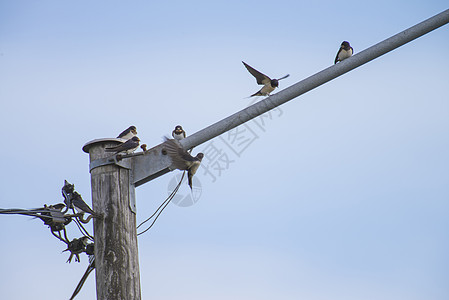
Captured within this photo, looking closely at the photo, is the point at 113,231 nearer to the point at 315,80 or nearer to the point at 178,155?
the point at 178,155

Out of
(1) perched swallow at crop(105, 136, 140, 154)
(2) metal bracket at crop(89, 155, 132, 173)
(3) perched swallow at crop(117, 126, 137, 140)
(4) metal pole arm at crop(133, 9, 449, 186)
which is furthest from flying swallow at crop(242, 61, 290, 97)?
(2) metal bracket at crop(89, 155, 132, 173)

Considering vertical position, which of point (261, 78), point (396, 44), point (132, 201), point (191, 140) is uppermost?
point (261, 78)

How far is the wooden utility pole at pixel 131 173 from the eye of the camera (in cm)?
376

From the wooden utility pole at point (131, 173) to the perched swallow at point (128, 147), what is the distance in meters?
0.06

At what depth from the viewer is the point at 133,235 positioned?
3.86m

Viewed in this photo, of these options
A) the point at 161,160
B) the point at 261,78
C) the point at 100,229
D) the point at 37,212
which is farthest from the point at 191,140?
the point at 261,78

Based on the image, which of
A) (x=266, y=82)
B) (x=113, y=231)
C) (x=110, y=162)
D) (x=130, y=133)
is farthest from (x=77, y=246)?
(x=266, y=82)

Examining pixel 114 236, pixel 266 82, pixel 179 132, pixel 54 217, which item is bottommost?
pixel 114 236

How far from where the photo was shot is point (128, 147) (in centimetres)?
405

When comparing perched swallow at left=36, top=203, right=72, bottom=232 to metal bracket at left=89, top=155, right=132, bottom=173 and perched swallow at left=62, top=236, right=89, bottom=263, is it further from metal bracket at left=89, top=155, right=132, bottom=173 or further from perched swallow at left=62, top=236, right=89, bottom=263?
metal bracket at left=89, top=155, right=132, bottom=173

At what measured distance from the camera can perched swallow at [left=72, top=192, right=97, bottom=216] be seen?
3836mm

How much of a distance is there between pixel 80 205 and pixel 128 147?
0.48 metres

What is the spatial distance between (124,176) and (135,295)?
30.1 inches

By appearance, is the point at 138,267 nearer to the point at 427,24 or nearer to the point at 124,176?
the point at 124,176
